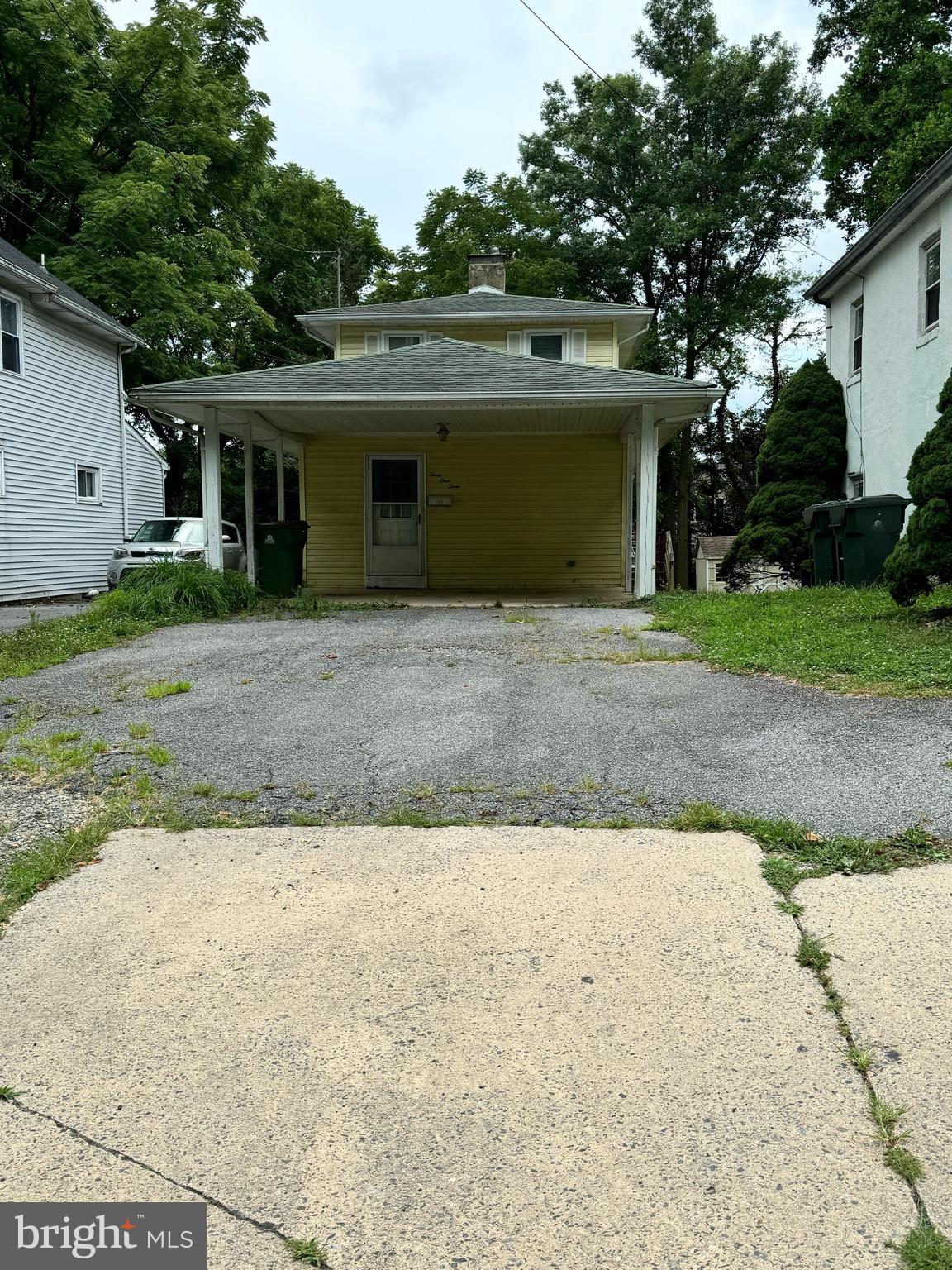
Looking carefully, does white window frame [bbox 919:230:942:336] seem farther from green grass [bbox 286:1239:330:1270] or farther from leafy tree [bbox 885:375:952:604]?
green grass [bbox 286:1239:330:1270]

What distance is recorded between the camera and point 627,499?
49.2 ft

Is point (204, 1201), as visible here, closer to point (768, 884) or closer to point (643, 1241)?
point (643, 1241)

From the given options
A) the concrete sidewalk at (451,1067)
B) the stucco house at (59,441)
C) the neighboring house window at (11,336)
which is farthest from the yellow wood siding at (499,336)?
the concrete sidewalk at (451,1067)

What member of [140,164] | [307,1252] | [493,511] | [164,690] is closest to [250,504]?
[493,511]

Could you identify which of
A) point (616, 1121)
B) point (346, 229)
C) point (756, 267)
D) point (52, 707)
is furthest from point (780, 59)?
point (616, 1121)

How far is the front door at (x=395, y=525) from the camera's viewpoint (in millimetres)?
15547

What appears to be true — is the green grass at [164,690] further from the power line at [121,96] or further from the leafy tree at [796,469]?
the power line at [121,96]

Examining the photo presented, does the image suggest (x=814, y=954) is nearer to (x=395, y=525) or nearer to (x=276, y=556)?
(x=276, y=556)

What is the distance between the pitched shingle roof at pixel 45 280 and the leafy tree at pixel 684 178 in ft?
48.2

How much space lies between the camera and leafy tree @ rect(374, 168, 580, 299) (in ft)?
91.2

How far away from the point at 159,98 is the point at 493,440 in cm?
1660

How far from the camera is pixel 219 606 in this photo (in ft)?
36.6

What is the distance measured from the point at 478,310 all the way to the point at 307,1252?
17675 millimetres

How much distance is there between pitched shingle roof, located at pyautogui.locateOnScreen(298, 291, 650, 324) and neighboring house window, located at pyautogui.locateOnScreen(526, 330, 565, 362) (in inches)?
18.4
